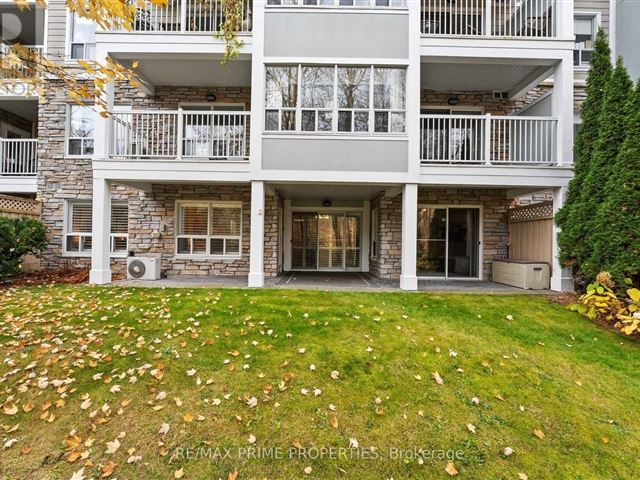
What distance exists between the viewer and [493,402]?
362 centimetres

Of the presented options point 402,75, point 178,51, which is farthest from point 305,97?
point 178,51

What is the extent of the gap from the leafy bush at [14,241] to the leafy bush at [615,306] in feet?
38.4

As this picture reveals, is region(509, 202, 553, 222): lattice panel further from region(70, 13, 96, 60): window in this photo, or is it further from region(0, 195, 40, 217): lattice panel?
region(0, 195, 40, 217): lattice panel

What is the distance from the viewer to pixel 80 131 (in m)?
10.9

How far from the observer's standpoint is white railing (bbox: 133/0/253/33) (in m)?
8.64

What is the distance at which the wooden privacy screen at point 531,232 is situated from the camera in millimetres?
8398

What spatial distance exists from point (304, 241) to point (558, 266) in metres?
7.57

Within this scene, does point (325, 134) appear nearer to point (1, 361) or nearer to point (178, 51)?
point (178, 51)

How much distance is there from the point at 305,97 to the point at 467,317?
6.04 m

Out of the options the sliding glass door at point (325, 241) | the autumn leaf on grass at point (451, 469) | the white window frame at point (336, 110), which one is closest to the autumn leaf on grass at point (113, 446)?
the autumn leaf on grass at point (451, 469)

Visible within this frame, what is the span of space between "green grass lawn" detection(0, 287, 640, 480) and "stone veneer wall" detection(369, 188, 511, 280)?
421cm

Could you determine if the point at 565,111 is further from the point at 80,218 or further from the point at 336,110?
the point at 80,218

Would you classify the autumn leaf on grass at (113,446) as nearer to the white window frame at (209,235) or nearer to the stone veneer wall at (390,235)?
the white window frame at (209,235)

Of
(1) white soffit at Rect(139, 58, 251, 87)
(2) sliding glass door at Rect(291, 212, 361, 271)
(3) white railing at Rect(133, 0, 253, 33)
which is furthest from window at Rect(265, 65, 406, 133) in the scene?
(2) sliding glass door at Rect(291, 212, 361, 271)
